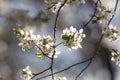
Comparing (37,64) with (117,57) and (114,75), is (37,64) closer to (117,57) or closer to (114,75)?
(114,75)

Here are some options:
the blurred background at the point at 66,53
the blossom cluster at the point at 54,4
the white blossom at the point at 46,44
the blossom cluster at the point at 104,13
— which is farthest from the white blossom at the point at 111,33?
the blurred background at the point at 66,53

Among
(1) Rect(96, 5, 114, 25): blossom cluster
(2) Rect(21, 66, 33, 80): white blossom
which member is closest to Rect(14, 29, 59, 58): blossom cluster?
(2) Rect(21, 66, 33, 80): white blossom

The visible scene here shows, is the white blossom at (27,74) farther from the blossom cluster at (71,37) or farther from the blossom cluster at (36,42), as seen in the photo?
the blossom cluster at (71,37)

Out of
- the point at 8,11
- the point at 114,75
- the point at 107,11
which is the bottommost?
the point at 114,75

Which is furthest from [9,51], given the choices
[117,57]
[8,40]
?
[117,57]

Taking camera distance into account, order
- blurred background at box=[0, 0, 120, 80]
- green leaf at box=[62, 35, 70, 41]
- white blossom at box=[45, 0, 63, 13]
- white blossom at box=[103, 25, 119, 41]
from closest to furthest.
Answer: green leaf at box=[62, 35, 70, 41]
white blossom at box=[45, 0, 63, 13]
white blossom at box=[103, 25, 119, 41]
blurred background at box=[0, 0, 120, 80]

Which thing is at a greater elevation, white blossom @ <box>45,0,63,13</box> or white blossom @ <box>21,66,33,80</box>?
white blossom @ <box>45,0,63,13</box>

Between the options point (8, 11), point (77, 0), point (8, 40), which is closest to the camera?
point (77, 0)

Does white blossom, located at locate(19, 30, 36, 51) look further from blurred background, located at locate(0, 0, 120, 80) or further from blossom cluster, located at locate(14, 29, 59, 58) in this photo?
blurred background, located at locate(0, 0, 120, 80)
